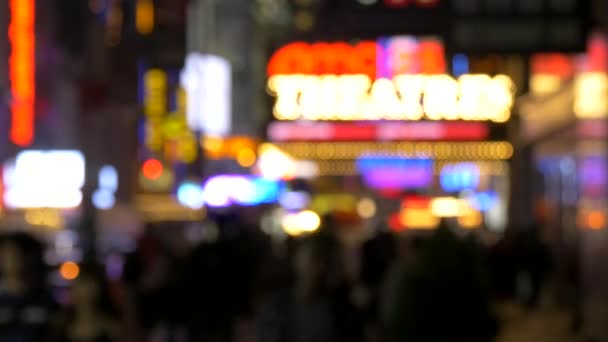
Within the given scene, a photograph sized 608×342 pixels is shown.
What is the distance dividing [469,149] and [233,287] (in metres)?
7.93

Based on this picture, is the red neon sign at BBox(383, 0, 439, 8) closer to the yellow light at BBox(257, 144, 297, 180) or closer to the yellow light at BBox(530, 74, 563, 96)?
the yellow light at BBox(530, 74, 563, 96)

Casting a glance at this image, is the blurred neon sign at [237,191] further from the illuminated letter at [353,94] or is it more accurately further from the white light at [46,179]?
the illuminated letter at [353,94]

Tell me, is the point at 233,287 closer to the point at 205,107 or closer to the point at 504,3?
the point at 504,3

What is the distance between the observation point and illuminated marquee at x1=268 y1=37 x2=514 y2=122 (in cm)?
1878

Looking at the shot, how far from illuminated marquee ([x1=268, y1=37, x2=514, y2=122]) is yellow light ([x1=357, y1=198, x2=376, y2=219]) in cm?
3164

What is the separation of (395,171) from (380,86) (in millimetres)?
13004

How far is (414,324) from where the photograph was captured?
954cm

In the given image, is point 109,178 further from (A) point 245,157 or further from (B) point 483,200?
(B) point 483,200

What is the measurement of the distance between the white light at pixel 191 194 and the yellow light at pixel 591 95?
10.1 m

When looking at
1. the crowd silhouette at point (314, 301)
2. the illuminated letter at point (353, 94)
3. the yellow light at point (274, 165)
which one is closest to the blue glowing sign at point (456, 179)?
the yellow light at point (274, 165)

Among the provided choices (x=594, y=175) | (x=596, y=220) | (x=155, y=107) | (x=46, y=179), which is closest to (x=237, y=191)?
(x=155, y=107)

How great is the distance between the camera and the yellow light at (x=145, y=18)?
63.8ft

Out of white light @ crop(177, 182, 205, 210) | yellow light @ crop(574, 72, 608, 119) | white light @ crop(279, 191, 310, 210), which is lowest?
white light @ crop(279, 191, 310, 210)

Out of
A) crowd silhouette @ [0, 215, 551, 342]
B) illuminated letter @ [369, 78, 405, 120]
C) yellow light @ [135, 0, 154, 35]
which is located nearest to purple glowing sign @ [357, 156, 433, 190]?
illuminated letter @ [369, 78, 405, 120]
